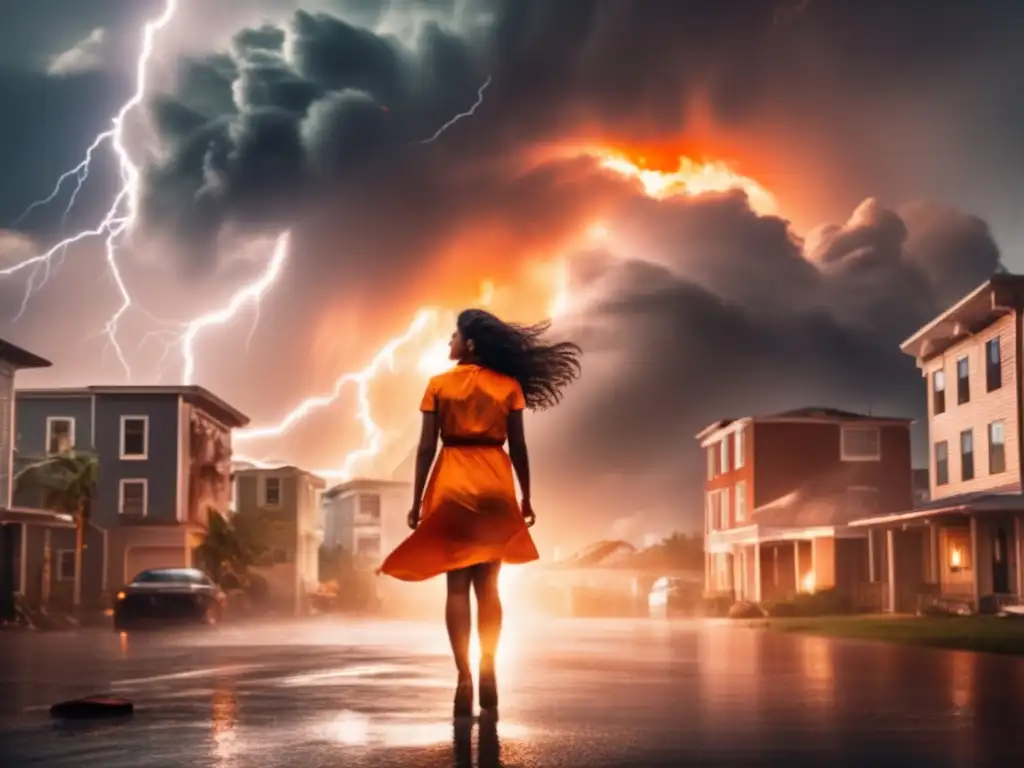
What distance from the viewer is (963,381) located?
155 ft

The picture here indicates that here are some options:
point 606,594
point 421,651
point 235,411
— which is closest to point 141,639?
point 421,651

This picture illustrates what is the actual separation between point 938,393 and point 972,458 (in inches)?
157

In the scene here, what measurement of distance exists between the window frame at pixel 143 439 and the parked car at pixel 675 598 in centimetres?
2126

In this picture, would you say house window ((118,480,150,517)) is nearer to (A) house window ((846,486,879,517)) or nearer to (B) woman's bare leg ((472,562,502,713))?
(A) house window ((846,486,879,517))

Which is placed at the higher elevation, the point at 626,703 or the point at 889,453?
the point at 889,453

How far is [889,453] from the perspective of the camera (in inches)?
2628

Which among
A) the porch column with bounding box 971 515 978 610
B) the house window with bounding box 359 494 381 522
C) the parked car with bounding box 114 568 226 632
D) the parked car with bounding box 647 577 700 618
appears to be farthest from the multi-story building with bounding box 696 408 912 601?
the house window with bounding box 359 494 381 522

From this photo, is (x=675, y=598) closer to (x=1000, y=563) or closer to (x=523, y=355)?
(x=1000, y=563)

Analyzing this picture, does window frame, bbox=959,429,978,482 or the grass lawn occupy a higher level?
window frame, bbox=959,429,978,482

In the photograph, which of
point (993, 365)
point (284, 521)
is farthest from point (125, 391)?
point (993, 365)

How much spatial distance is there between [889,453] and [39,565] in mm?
33041

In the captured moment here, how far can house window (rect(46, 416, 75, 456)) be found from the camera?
6631 centimetres

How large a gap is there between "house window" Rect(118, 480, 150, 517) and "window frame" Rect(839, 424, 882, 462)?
91.9 ft

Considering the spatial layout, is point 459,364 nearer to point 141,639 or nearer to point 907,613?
point 141,639
